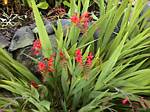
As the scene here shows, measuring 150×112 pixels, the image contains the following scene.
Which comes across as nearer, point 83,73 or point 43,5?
point 83,73

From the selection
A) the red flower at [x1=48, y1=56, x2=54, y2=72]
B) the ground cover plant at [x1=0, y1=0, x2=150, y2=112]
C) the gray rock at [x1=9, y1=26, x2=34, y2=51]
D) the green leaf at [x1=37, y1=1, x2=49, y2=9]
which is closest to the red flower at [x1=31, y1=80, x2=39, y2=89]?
the ground cover plant at [x1=0, y1=0, x2=150, y2=112]

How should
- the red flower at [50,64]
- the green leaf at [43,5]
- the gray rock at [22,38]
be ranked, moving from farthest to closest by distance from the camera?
the green leaf at [43,5]
the gray rock at [22,38]
the red flower at [50,64]

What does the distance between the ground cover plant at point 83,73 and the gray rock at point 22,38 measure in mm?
221

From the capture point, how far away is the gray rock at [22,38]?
104 inches

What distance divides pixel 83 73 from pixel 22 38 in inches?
26.4

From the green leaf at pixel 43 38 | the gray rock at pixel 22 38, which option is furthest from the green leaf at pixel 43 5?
the green leaf at pixel 43 38

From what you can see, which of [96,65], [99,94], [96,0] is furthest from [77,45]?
[96,0]

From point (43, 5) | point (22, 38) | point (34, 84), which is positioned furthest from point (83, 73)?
point (43, 5)

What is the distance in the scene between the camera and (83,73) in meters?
2.19

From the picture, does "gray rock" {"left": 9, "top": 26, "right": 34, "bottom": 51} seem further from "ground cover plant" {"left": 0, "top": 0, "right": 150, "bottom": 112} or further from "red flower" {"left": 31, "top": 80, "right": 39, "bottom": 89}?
"red flower" {"left": 31, "top": 80, "right": 39, "bottom": 89}

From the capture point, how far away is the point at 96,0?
9.96 feet

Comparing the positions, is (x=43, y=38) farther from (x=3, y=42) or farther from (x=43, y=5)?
(x=43, y=5)

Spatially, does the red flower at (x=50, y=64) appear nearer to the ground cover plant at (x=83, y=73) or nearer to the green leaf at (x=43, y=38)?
the ground cover plant at (x=83, y=73)

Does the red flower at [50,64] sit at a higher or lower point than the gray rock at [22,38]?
higher
